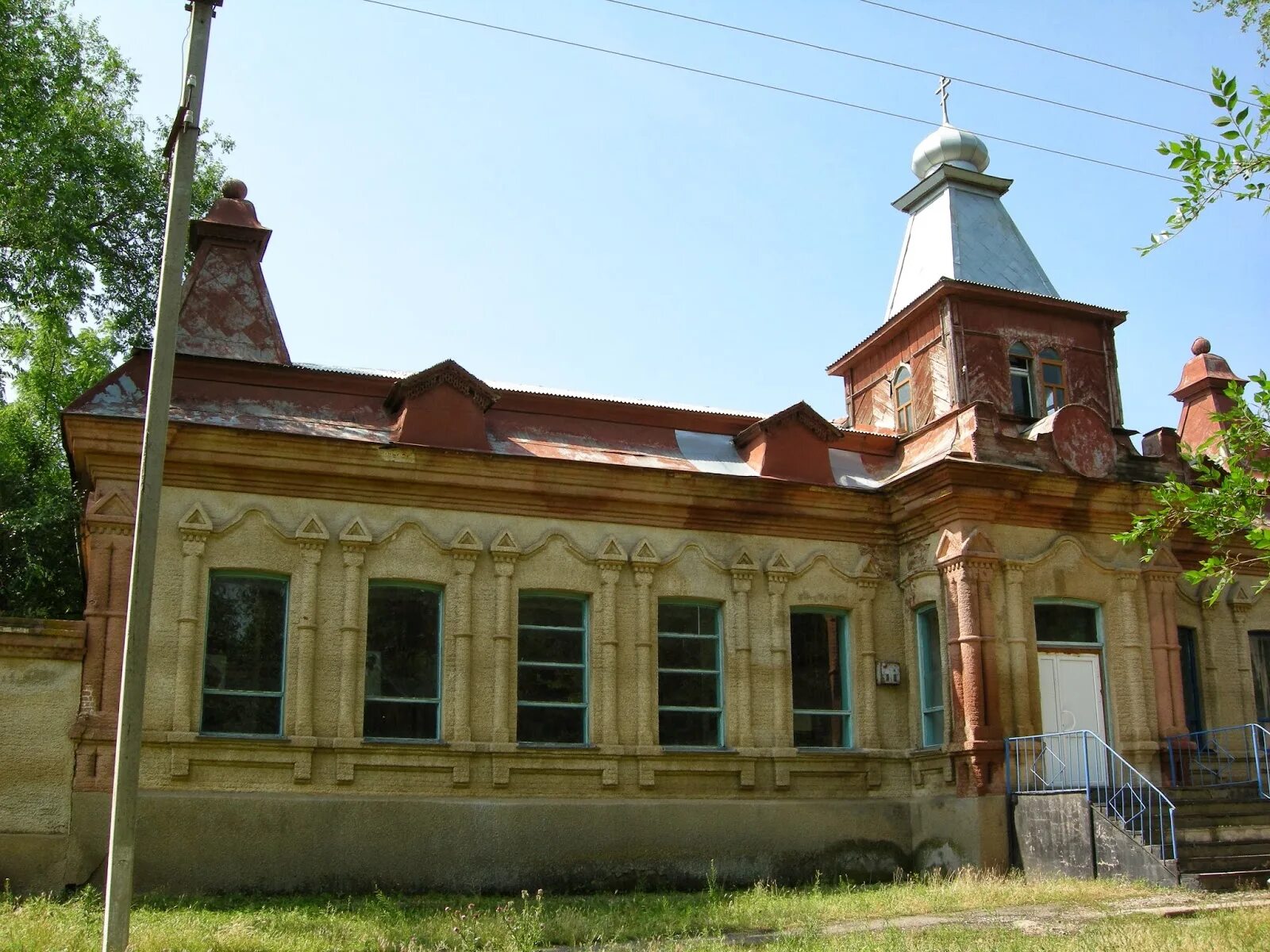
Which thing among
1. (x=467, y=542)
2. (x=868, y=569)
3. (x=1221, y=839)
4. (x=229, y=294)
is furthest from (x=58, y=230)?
(x=1221, y=839)

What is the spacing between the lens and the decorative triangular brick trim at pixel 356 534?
566 inches

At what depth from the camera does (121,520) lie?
13.4m

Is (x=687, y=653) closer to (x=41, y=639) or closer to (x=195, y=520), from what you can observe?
(x=195, y=520)

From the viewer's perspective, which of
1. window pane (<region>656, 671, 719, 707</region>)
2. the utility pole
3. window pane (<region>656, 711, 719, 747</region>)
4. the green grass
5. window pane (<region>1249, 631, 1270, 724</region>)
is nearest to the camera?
the utility pole

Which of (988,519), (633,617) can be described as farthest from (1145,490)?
(633,617)

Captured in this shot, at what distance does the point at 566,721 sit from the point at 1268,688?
10.9 m

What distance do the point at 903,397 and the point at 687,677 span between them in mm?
6690

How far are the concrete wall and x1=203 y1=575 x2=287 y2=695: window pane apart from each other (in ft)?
4.74

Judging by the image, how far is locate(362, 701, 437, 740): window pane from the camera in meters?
14.2

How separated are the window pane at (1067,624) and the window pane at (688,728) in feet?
14.7

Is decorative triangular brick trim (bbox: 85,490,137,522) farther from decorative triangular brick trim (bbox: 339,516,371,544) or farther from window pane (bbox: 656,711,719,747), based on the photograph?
window pane (bbox: 656,711,719,747)

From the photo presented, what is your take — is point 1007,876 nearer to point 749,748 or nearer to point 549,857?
point 749,748

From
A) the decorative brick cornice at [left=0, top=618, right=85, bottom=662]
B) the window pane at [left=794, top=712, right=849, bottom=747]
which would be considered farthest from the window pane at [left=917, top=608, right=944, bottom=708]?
the decorative brick cornice at [left=0, top=618, right=85, bottom=662]

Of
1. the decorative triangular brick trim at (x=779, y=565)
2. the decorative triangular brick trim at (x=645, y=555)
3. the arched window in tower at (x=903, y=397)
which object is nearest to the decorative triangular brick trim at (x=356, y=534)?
the decorative triangular brick trim at (x=645, y=555)
